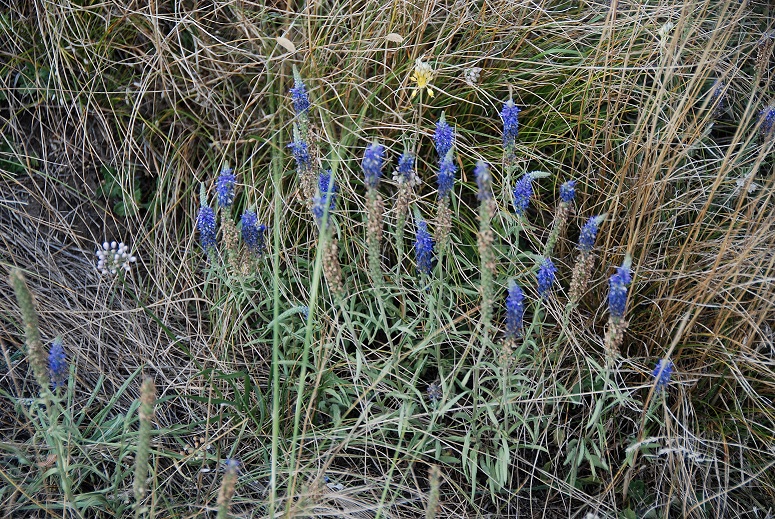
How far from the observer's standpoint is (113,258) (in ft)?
8.95

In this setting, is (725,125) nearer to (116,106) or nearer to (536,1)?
(536,1)

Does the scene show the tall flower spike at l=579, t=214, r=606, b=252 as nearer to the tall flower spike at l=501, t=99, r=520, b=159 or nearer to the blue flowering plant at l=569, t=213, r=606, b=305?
the blue flowering plant at l=569, t=213, r=606, b=305

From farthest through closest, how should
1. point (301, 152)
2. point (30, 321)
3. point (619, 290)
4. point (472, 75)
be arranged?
1. point (472, 75)
2. point (301, 152)
3. point (619, 290)
4. point (30, 321)

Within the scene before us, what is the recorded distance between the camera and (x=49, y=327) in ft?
9.00

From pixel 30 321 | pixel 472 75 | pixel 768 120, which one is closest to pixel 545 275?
pixel 472 75

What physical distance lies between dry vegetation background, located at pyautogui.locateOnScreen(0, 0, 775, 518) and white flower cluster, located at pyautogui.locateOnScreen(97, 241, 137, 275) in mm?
88

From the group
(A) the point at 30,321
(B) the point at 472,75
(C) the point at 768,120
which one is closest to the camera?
(A) the point at 30,321

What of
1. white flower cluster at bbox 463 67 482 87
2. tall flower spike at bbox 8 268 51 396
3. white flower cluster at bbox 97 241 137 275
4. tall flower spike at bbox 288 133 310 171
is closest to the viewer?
tall flower spike at bbox 8 268 51 396

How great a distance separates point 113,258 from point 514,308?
4.95 feet

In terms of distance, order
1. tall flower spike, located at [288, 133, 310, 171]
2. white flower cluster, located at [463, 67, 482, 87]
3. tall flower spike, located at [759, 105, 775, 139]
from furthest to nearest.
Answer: white flower cluster, located at [463, 67, 482, 87] → tall flower spike, located at [759, 105, 775, 139] → tall flower spike, located at [288, 133, 310, 171]

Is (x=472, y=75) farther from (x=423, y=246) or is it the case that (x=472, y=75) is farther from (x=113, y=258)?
(x=113, y=258)

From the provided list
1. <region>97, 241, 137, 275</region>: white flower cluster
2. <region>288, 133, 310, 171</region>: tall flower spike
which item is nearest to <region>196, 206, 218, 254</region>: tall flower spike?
<region>288, 133, 310, 171</region>: tall flower spike

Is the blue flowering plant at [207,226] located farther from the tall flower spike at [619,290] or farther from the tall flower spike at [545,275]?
the tall flower spike at [619,290]

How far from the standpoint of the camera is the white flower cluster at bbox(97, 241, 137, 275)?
2686 millimetres
